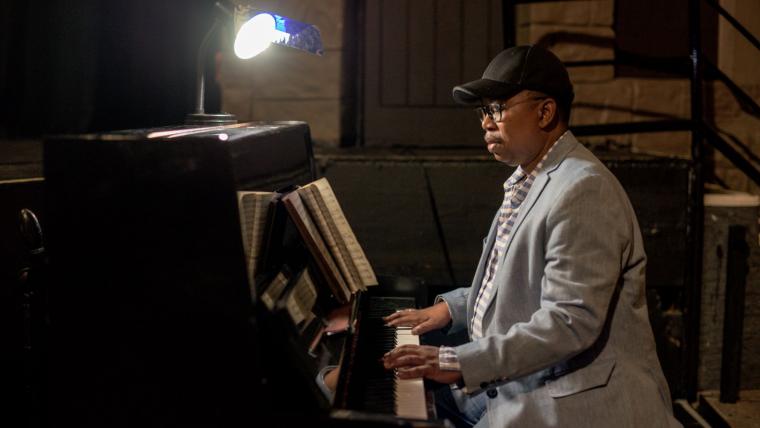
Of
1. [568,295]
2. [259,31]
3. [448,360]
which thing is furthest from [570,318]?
→ [259,31]

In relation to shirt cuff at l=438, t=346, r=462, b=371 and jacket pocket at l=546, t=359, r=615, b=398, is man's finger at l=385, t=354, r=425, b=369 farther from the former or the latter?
jacket pocket at l=546, t=359, r=615, b=398

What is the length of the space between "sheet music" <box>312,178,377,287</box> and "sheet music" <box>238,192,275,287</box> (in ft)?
1.10

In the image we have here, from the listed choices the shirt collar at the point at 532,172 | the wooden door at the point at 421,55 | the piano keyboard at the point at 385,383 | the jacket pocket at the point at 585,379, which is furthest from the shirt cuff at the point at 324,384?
the wooden door at the point at 421,55

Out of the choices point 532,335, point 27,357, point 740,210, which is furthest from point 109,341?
point 740,210

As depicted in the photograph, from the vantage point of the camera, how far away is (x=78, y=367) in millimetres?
2020

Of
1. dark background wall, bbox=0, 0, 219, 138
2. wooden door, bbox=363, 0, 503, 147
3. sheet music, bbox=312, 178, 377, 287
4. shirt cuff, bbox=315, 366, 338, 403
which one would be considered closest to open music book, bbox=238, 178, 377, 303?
sheet music, bbox=312, 178, 377, 287

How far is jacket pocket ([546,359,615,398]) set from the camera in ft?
7.66

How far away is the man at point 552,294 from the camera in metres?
2.25

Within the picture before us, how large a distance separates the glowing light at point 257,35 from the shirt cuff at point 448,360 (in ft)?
4.82

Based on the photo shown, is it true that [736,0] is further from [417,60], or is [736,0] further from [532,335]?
[532,335]

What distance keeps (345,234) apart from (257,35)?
36.9 inches

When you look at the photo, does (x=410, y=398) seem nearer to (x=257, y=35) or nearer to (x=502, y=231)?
(x=502, y=231)

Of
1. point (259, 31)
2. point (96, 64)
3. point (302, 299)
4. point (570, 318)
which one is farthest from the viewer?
point (96, 64)

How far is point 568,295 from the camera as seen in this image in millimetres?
2242
